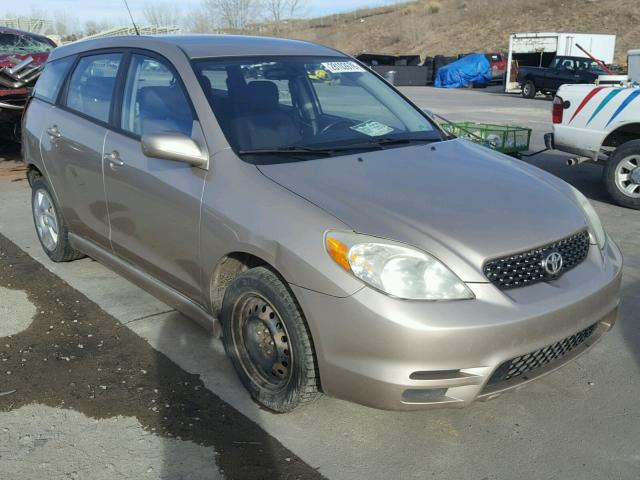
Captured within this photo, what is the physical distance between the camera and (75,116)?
14.7ft

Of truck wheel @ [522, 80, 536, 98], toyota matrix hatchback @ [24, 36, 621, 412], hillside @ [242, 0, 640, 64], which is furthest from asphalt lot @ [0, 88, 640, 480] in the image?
hillside @ [242, 0, 640, 64]

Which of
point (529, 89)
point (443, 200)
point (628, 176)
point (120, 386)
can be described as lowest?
point (529, 89)

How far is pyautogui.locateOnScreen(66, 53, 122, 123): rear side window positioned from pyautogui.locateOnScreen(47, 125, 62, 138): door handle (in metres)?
0.19

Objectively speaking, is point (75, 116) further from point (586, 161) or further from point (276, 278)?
point (586, 161)

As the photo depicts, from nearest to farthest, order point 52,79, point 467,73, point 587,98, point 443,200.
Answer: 1. point 443,200
2. point 52,79
3. point 587,98
4. point 467,73

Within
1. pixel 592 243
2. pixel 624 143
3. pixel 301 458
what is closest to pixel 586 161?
pixel 624 143

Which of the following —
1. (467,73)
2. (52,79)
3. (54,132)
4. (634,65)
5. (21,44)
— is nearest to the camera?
(54,132)

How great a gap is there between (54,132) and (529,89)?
24.1 meters

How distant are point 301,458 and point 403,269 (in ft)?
3.19

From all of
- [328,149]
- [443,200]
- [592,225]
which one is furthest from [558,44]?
[443,200]

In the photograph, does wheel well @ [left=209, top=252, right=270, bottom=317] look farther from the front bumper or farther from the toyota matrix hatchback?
the front bumper

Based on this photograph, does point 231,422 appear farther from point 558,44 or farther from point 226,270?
point 558,44

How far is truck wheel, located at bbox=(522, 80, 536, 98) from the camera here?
2570cm

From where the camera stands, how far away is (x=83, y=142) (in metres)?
4.27
